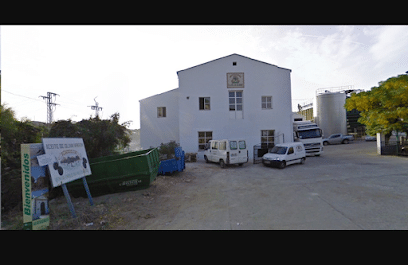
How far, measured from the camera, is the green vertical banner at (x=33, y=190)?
424cm

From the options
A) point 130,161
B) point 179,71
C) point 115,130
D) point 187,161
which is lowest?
point 187,161

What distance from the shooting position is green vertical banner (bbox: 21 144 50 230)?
4242 mm

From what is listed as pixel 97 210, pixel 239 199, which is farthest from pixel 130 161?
pixel 239 199

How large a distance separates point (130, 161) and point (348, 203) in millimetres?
7166

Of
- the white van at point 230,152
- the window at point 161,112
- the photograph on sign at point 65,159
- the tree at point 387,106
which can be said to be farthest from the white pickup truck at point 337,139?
the photograph on sign at point 65,159

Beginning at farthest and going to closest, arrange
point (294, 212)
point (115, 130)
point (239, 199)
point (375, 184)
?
point (115, 130) < point (375, 184) < point (239, 199) < point (294, 212)

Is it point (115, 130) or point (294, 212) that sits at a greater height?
point (115, 130)

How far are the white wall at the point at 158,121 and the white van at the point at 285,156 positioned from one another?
10255mm

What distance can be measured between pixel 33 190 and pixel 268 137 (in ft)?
54.3

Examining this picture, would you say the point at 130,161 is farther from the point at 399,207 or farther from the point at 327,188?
the point at 399,207

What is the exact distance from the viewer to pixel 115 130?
385 inches

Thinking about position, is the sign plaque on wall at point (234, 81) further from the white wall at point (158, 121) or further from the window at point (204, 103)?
the white wall at point (158, 121)

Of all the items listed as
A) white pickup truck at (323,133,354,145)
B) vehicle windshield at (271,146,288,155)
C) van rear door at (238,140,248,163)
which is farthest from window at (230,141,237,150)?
white pickup truck at (323,133,354,145)

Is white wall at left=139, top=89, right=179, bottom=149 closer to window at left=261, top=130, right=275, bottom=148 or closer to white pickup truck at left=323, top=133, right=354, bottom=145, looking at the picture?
window at left=261, top=130, right=275, bottom=148
